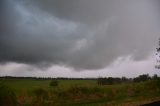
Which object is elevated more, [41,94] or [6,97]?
[41,94]

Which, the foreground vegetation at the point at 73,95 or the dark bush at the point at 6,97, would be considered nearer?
the dark bush at the point at 6,97

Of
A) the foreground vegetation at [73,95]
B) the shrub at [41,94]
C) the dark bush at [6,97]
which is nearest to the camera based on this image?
the dark bush at [6,97]

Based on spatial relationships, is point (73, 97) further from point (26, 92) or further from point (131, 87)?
point (131, 87)

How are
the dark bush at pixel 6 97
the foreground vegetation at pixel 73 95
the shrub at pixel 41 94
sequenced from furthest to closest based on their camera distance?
the shrub at pixel 41 94, the foreground vegetation at pixel 73 95, the dark bush at pixel 6 97

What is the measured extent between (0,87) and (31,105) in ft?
30.3

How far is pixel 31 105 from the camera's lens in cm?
5338

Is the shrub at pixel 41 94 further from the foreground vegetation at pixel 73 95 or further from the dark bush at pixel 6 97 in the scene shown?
the dark bush at pixel 6 97

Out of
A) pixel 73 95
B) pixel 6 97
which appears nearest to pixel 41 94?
pixel 73 95

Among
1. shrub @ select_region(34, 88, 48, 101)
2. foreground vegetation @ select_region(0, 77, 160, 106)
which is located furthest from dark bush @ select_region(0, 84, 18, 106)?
shrub @ select_region(34, 88, 48, 101)

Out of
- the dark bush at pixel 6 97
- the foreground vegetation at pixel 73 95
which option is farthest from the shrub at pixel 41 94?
the dark bush at pixel 6 97

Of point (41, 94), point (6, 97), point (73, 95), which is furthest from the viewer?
point (73, 95)

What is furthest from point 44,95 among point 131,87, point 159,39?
point 159,39

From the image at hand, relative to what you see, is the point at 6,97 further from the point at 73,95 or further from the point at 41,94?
the point at 73,95

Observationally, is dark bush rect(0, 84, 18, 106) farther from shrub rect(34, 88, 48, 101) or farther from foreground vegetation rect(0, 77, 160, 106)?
shrub rect(34, 88, 48, 101)
